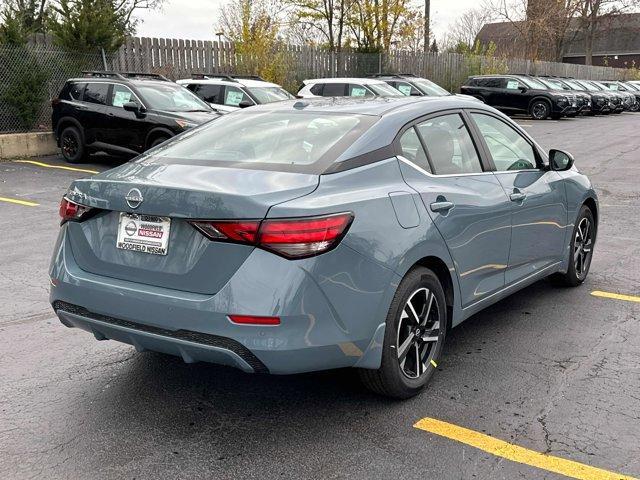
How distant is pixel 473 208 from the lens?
4180 millimetres

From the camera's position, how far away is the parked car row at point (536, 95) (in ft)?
94.3

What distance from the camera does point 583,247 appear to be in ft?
19.7

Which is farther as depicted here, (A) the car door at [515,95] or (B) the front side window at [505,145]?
(A) the car door at [515,95]

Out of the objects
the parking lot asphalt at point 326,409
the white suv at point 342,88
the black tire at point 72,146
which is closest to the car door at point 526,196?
the parking lot asphalt at point 326,409

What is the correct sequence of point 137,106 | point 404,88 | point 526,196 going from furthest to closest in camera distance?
1. point 404,88
2. point 137,106
3. point 526,196

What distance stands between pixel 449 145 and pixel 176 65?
16.9 metres

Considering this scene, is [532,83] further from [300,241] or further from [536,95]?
[300,241]

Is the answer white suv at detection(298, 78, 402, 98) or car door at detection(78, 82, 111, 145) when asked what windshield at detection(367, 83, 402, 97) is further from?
car door at detection(78, 82, 111, 145)

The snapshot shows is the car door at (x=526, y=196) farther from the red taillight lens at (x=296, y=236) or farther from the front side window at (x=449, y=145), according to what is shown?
the red taillight lens at (x=296, y=236)

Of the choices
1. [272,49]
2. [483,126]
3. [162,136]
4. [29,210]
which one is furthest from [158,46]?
[483,126]

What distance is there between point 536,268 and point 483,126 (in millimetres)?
1125

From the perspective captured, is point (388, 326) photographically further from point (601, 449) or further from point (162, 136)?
point (162, 136)

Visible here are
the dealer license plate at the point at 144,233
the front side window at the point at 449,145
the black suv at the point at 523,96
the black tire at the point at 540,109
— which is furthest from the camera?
the black tire at the point at 540,109

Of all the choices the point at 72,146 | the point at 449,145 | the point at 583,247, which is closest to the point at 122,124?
the point at 72,146
